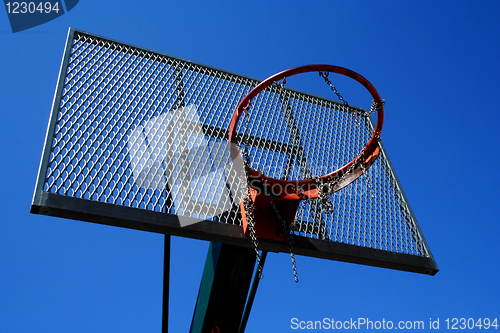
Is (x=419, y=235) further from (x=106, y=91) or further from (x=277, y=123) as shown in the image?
(x=106, y=91)

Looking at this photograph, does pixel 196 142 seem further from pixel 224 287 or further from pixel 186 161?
pixel 224 287

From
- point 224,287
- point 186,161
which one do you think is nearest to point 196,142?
point 186,161

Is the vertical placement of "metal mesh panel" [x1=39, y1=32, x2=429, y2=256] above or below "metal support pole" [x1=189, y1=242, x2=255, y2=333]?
above

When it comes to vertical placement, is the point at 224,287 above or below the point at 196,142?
below

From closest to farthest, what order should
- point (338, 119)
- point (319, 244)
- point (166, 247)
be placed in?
point (319, 244) → point (166, 247) → point (338, 119)

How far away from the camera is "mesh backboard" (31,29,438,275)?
293 cm

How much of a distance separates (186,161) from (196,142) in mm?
296

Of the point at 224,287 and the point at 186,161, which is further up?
the point at 186,161

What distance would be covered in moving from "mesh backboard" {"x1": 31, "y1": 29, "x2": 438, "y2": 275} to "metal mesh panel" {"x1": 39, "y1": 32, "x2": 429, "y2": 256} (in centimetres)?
1

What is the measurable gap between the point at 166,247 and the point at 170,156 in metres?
0.85

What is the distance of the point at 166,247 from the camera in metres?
3.61

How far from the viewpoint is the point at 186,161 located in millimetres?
3457

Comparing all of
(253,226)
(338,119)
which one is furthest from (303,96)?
(253,226)

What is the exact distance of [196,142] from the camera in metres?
3.69
